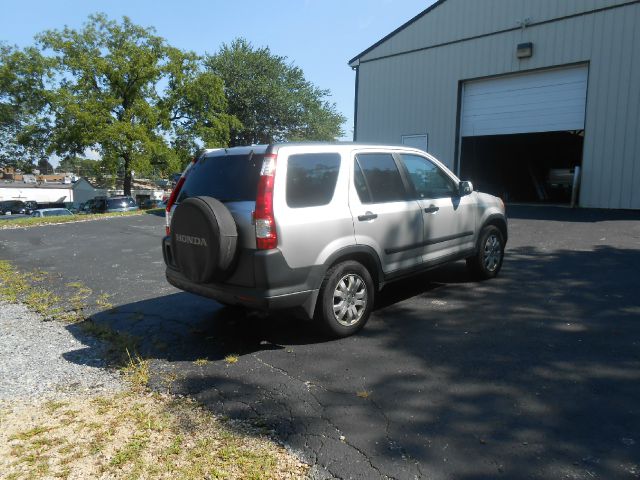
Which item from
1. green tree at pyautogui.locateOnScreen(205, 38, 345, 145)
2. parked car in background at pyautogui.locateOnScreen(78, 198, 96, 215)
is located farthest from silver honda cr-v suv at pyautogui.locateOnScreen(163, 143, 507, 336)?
green tree at pyautogui.locateOnScreen(205, 38, 345, 145)

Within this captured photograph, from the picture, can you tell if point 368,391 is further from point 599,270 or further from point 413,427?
point 599,270

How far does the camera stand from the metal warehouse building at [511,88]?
13312mm

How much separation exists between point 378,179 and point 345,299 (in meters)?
1.34

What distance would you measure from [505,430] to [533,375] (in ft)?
2.79

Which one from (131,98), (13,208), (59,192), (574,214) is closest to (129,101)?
(131,98)

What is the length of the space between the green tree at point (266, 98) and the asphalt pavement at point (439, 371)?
35.5m

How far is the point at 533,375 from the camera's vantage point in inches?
137

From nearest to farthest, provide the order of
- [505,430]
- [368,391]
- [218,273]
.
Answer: [505,430]
[368,391]
[218,273]

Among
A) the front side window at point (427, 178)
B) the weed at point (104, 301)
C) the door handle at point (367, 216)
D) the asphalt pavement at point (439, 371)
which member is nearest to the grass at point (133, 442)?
the asphalt pavement at point (439, 371)

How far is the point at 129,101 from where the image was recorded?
3478 cm

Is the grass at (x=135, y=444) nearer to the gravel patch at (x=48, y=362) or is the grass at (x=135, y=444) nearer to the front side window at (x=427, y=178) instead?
the gravel patch at (x=48, y=362)

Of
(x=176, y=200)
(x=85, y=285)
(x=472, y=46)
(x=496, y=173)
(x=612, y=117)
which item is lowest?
(x=85, y=285)

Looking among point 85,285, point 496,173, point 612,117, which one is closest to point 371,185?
point 85,285

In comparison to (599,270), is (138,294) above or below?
below
